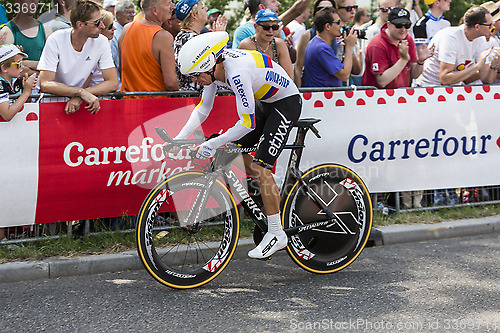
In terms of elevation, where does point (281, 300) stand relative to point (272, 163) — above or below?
below

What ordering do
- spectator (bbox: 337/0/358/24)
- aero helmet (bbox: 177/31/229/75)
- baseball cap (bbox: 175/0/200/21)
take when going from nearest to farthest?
aero helmet (bbox: 177/31/229/75), baseball cap (bbox: 175/0/200/21), spectator (bbox: 337/0/358/24)

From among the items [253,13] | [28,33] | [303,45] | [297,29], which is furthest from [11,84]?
[297,29]

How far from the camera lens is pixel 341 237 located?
5.52 meters

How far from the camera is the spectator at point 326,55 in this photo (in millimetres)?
7160

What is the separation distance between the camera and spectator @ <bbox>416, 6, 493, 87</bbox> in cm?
778

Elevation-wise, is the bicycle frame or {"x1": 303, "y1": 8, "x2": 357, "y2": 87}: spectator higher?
{"x1": 303, "y1": 8, "x2": 357, "y2": 87}: spectator

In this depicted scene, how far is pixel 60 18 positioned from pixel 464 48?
5.07 meters

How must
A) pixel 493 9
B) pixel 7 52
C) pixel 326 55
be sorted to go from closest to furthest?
pixel 7 52 → pixel 326 55 → pixel 493 9

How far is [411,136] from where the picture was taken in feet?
23.5

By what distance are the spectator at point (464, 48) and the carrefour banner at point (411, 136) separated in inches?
18.4

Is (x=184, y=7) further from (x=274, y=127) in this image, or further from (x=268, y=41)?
(x=274, y=127)

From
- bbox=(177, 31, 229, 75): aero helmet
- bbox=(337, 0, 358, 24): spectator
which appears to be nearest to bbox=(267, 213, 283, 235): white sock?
bbox=(177, 31, 229, 75): aero helmet

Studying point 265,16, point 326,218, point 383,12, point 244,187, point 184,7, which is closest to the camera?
point 244,187

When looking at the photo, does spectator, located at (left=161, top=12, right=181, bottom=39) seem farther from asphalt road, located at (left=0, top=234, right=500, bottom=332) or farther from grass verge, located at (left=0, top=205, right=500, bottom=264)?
asphalt road, located at (left=0, top=234, right=500, bottom=332)
